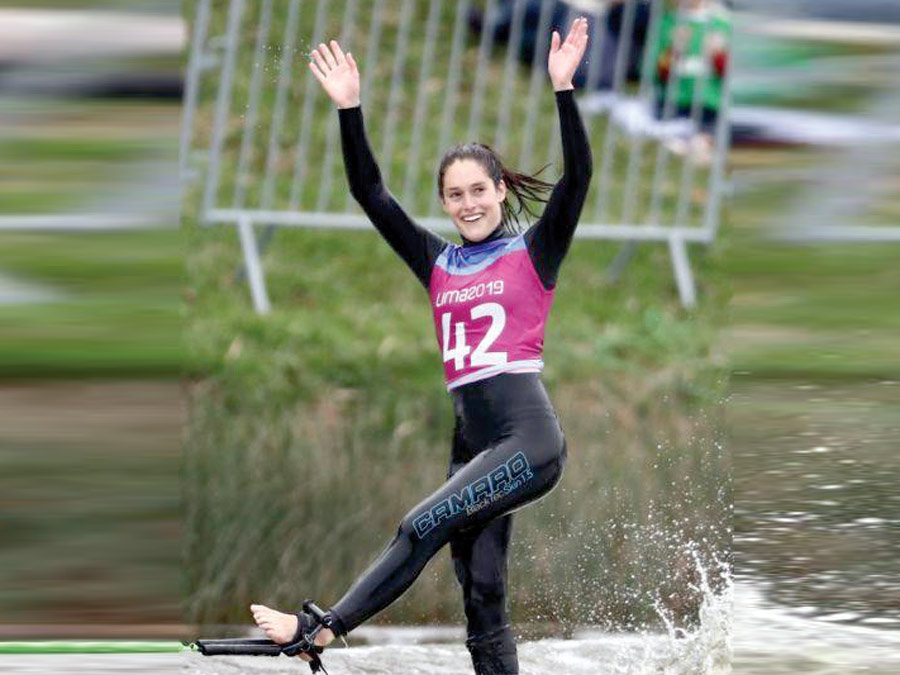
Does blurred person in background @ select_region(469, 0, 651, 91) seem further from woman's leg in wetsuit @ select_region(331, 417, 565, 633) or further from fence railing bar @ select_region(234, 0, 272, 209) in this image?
woman's leg in wetsuit @ select_region(331, 417, 565, 633)

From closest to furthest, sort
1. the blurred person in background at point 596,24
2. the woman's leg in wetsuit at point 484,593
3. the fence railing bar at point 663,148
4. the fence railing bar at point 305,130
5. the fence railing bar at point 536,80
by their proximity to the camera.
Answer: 1. the woman's leg in wetsuit at point 484,593
2. the fence railing bar at point 305,130
3. the fence railing bar at point 536,80
4. the fence railing bar at point 663,148
5. the blurred person in background at point 596,24

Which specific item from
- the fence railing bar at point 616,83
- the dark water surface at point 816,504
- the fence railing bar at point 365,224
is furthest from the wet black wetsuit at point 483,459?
the fence railing bar at point 616,83

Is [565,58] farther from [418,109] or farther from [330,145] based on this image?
[418,109]

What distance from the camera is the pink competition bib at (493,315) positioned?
3.72 m

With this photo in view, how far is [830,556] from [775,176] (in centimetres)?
204

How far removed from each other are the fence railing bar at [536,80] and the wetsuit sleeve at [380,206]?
12.1 ft

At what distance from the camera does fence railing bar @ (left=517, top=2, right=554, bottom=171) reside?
7.51m

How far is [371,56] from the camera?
7477 mm

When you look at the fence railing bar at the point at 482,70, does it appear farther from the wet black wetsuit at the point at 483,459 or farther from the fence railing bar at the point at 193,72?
the wet black wetsuit at the point at 483,459

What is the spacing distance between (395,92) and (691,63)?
1385 mm

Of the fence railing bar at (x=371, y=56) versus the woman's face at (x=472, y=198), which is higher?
the fence railing bar at (x=371, y=56)

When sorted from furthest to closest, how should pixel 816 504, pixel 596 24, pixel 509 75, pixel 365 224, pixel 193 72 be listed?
1. pixel 596 24
2. pixel 509 75
3. pixel 193 72
4. pixel 365 224
5. pixel 816 504

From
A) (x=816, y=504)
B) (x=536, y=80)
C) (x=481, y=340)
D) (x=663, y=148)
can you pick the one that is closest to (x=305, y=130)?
(x=536, y=80)

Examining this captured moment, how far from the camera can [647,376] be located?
7254 millimetres
